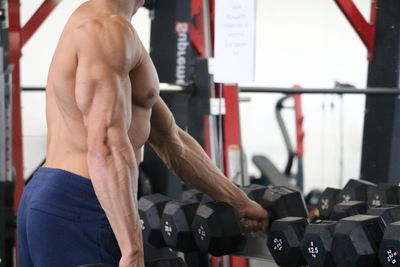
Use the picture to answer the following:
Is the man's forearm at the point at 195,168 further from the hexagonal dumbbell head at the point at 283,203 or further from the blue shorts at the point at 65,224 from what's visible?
the blue shorts at the point at 65,224

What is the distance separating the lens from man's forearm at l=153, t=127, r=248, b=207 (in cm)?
228

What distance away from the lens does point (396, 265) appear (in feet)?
6.26

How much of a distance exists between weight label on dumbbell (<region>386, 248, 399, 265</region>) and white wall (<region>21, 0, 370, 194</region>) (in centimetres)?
405

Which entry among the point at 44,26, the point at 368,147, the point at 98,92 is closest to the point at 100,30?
the point at 98,92

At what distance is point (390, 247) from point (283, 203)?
18.7 inches

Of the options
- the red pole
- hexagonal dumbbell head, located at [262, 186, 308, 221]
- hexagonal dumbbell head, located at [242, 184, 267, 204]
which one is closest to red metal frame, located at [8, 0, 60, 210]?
the red pole

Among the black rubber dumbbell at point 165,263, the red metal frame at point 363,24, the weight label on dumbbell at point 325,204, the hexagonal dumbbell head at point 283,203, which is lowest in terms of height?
the black rubber dumbbell at point 165,263

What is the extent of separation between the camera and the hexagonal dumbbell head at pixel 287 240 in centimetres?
215

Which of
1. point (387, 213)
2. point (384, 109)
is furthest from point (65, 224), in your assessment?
point (384, 109)

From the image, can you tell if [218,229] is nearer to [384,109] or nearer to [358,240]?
[358,240]

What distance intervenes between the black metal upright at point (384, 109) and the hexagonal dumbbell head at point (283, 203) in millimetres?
1142

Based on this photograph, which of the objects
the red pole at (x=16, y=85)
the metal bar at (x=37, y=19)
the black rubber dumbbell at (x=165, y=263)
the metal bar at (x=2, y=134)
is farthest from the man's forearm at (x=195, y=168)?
the metal bar at (x=37, y=19)

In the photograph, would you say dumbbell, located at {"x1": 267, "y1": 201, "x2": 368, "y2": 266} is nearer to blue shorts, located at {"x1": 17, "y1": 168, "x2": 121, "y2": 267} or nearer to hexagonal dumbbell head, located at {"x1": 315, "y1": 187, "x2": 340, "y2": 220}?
hexagonal dumbbell head, located at {"x1": 315, "y1": 187, "x2": 340, "y2": 220}

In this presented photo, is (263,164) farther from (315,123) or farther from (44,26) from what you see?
(44,26)
